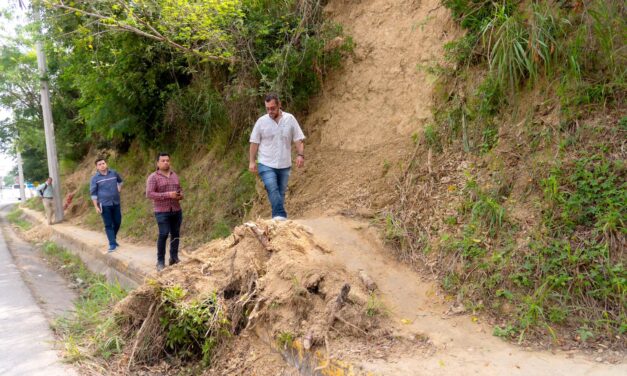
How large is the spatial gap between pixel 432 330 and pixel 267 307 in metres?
1.38

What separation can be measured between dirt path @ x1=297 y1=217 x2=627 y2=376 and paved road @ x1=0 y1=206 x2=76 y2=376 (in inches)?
108

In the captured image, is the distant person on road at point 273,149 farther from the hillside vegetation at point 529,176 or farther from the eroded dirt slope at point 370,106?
the hillside vegetation at point 529,176

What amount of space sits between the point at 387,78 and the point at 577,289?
4.25 meters

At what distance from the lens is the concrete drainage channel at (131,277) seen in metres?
3.24

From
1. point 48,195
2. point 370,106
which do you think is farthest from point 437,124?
point 48,195

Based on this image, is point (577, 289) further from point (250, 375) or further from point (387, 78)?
point (387, 78)

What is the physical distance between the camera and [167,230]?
20.6 ft

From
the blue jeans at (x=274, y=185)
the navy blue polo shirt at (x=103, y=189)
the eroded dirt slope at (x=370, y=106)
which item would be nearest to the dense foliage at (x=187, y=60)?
the eroded dirt slope at (x=370, y=106)

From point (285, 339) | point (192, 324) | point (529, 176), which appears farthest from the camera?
point (192, 324)

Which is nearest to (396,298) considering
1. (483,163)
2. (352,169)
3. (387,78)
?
(483,163)

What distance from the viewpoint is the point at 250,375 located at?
388 centimetres

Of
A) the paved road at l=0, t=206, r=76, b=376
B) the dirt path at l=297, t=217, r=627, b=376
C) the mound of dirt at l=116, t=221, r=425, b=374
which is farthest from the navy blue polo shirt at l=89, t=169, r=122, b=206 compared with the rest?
the dirt path at l=297, t=217, r=627, b=376

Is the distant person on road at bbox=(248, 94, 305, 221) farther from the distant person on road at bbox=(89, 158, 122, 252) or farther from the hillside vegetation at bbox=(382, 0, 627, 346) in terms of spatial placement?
the distant person on road at bbox=(89, 158, 122, 252)

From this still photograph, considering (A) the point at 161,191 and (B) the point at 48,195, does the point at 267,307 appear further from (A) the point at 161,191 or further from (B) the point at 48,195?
(B) the point at 48,195
